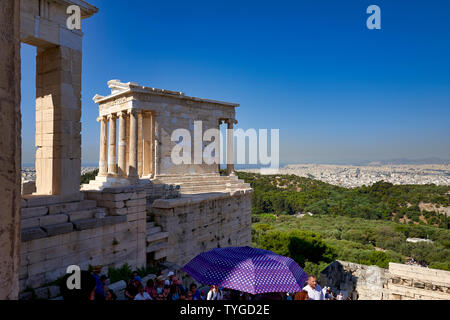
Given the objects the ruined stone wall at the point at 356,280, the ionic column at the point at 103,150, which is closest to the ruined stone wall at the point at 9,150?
the ruined stone wall at the point at 356,280

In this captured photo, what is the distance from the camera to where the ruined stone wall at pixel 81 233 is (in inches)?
247

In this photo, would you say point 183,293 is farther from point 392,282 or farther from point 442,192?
point 442,192

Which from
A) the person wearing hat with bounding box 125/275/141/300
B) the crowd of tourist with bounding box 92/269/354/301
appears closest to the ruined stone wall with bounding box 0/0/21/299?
the crowd of tourist with bounding box 92/269/354/301

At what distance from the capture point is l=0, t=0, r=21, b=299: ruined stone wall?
8.38 feet

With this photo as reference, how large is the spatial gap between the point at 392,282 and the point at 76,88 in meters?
15.3

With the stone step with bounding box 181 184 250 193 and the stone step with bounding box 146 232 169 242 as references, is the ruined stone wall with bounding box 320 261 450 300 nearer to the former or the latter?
the stone step with bounding box 181 184 250 193

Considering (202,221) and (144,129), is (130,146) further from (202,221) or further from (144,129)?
(202,221)

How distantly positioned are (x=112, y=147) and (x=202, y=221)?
8.05 metres

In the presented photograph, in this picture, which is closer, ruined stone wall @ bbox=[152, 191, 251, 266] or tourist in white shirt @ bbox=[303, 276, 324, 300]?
tourist in white shirt @ bbox=[303, 276, 324, 300]

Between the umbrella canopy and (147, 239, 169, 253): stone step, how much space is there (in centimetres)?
329

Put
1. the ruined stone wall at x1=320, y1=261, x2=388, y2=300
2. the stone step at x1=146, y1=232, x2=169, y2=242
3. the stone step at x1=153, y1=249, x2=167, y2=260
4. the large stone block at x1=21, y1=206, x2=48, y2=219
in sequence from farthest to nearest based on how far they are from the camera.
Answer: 1. the ruined stone wall at x1=320, y1=261, x2=388, y2=300
2. the stone step at x1=153, y1=249, x2=167, y2=260
3. the stone step at x1=146, y1=232, x2=169, y2=242
4. the large stone block at x1=21, y1=206, x2=48, y2=219

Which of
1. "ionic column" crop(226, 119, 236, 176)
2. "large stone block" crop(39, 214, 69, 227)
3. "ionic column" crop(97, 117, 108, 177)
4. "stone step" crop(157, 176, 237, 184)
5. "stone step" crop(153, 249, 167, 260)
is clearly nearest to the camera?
"large stone block" crop(39, 214, 69, 227)

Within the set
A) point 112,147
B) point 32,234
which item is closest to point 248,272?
point 32,234

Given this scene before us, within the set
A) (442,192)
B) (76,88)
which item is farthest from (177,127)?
(442,192)
